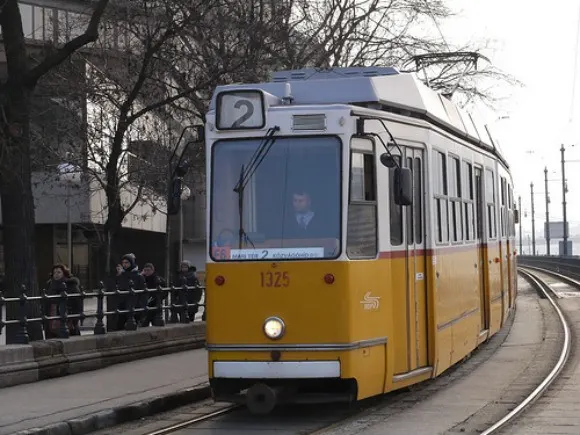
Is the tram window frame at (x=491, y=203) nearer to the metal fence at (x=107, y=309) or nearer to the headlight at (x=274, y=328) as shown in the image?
the metal fence at (x=107, y=309)

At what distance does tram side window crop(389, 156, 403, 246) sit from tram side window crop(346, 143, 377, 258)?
1.02 ft

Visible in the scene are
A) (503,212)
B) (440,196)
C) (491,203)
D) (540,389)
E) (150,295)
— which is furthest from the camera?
(503,212)

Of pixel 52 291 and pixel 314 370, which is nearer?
pixel 314 370

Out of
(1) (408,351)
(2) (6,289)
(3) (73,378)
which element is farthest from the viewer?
(2) (6,289)

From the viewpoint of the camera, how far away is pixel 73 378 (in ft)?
48.3

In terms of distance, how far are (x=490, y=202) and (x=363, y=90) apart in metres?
6.11

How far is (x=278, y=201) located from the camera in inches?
427

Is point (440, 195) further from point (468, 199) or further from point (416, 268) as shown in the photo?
point (468, 199)

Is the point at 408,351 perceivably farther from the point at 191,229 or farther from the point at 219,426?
the point at 191,229

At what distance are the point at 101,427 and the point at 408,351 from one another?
3111 mm

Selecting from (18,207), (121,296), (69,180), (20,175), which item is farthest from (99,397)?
(69,180)

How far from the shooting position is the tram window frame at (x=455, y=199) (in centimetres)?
1356

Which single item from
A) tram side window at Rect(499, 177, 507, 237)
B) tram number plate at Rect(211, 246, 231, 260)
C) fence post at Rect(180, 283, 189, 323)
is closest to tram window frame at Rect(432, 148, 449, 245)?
tram number plate at Rect(211, 246, 231, 260)

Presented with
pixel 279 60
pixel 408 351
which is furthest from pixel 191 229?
pixel 408 351
